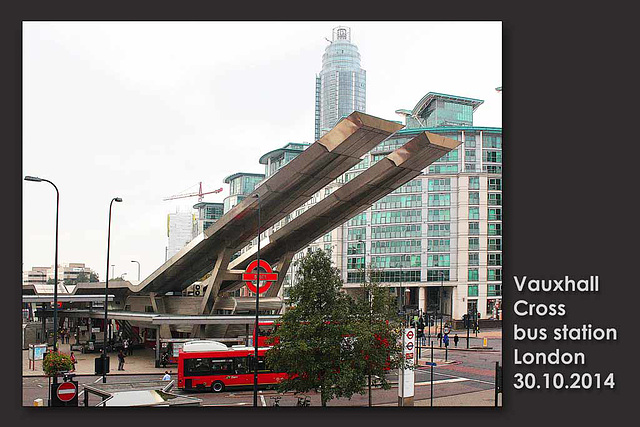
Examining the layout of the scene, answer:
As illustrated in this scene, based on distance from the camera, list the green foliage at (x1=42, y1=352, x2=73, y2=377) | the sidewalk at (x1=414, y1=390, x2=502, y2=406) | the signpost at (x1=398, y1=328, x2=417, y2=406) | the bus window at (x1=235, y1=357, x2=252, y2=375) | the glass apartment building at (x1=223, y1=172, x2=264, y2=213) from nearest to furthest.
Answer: the green foliage at (x1=42, y1=352, x2=73, y2=377) → the signpost at (x1=398, y1=328, x2=417, y2=406) → the sidewalk at (x1=414, y1=390, x2=502, y2=406) → the bus window at (x1=235, y1=357, x2=252, y2=375) → the glass apartment building at (x1=223, y1=172, x2=264, y2=213)

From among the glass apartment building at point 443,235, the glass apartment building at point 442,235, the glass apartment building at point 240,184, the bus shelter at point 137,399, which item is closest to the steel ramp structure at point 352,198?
the glass apartment building at point 240,184

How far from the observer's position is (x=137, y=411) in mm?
18703

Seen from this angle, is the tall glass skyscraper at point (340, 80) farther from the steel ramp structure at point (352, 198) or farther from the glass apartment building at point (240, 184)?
the glass apartment building at point (240, 184)

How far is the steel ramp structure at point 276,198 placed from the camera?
27172mm

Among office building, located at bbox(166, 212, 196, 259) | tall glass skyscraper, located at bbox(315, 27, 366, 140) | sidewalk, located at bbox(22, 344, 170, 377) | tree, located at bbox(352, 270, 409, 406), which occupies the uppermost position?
tall glass skyscraper, located at bbox(315, 27, 366, 140)

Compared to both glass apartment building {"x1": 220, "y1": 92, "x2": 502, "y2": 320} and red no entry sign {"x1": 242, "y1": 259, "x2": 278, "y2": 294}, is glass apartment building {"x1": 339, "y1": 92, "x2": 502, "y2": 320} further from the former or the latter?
red no entry sign {"x1": 242, "y1": 259, "x2": 278, "y2": 294}

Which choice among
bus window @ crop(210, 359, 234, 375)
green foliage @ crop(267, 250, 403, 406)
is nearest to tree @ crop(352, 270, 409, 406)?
green foliage @ crop(267, 250, 403, 406)

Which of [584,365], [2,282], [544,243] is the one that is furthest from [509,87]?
[2,282]

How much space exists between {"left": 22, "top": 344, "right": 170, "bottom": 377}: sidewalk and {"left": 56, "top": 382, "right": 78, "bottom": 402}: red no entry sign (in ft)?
39.1

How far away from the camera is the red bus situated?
2819 centimetres

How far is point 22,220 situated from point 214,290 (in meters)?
19.3

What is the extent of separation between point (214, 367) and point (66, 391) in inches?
385

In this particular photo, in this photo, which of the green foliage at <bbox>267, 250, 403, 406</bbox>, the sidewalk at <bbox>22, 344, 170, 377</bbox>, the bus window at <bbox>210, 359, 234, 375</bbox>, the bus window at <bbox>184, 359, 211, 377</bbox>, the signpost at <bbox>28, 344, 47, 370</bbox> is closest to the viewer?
the green foliage at <bbox>267, 250, 403, 406</bbox>

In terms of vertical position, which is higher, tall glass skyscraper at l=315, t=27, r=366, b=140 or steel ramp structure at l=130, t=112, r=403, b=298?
tall glass skyscraper at l=315, t=27, r=366, b=140
